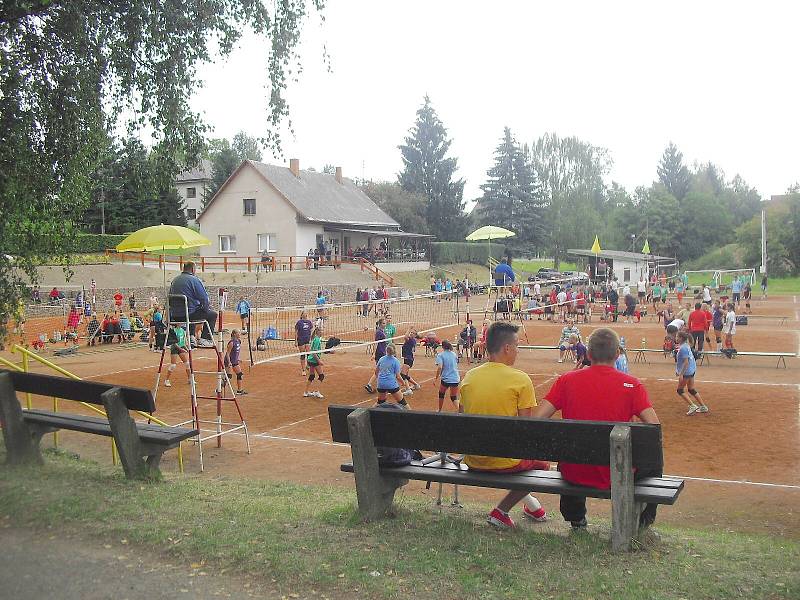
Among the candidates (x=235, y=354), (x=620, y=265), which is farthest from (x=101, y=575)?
(x=620, y=265)

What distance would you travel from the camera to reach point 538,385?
19.5 metres

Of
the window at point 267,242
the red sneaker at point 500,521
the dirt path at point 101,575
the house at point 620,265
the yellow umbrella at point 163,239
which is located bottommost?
the dirt path at point 101,575

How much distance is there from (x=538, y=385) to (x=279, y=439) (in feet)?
26.8

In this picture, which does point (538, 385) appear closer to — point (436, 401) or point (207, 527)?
point (436, 401)

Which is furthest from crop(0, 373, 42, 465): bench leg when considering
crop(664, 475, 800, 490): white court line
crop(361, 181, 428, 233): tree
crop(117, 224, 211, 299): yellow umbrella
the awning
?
crop(361, 181, 428, 233): tree

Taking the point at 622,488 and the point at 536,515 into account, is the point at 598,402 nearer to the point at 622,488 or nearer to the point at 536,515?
the point at 622,488

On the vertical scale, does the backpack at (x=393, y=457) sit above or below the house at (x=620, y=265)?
below

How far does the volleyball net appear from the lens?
27.4 metres

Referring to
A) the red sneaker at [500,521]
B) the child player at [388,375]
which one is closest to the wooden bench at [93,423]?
the red sneaker at [500,521]

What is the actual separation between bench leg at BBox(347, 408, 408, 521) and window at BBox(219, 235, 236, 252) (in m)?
55.2

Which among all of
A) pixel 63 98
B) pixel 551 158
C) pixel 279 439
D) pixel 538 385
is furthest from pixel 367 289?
pixel 551 158

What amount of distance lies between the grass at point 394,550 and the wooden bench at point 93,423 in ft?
1.52

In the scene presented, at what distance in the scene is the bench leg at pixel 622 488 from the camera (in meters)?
4.72

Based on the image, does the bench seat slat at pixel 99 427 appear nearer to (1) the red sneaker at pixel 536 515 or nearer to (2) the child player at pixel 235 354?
(1) the red sneaker at pixel 536 515
